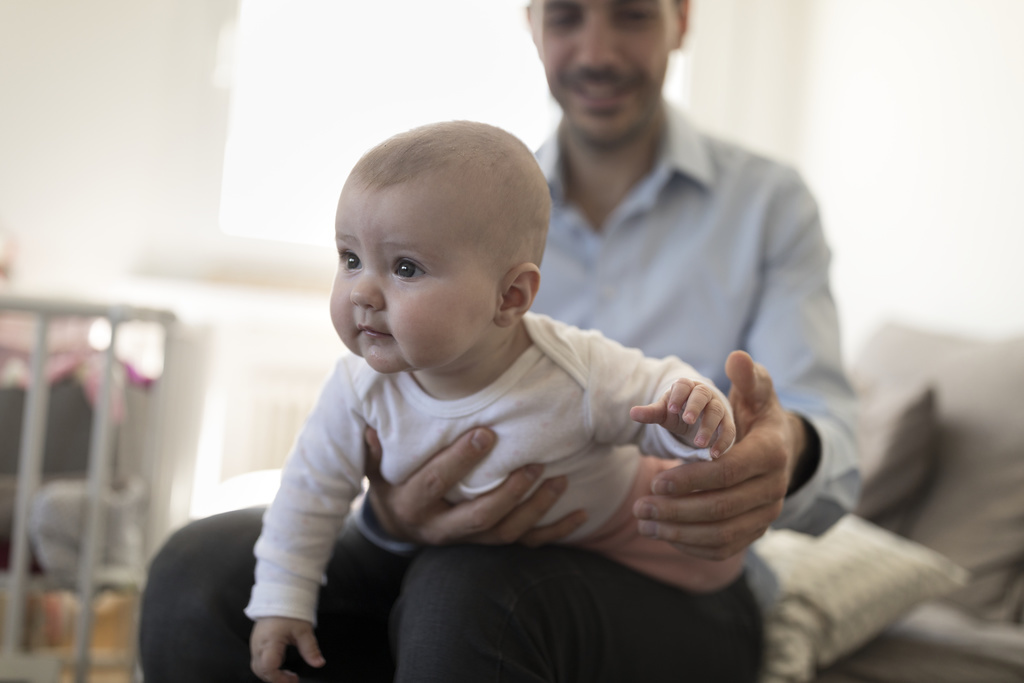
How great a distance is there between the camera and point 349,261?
573 millimetres

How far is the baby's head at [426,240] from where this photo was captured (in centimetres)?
55

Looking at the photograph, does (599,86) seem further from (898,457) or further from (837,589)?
(898,457)

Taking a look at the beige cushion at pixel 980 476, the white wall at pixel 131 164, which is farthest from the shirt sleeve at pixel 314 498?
the white wall at pixel 131 164

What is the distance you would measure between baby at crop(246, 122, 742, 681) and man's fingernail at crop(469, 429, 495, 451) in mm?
10

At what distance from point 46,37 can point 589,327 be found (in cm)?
141

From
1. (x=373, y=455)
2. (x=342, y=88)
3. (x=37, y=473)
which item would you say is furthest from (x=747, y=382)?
(x=342, y=88)

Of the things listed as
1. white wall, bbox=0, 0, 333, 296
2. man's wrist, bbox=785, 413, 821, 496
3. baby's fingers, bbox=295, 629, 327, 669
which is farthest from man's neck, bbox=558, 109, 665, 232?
white wall, bbox=0, 0, 333, 296

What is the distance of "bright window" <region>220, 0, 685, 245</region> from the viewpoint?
0.78 m

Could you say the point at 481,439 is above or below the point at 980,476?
above

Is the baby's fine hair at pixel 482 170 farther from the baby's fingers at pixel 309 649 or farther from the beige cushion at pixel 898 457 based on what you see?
the beige cushion at pixel 898 457

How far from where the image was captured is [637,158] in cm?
108

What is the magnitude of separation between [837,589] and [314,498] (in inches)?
26.8

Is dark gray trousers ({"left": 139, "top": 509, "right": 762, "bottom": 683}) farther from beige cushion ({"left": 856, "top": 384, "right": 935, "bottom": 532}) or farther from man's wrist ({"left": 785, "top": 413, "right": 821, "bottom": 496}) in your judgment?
beige cushion ({"left": 856, "top": 384, "right": 935, "bottom": 532})

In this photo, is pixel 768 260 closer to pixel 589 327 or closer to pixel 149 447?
pixel 589 327
